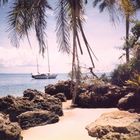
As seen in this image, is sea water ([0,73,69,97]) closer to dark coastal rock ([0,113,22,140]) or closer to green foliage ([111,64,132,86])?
green foliage ([111,64,132,86])

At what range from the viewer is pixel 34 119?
12094 mm

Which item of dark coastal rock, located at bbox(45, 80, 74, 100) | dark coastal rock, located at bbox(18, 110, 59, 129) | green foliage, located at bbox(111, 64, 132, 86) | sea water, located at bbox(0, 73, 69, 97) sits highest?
green foliage, located at bbox(111, 64, 132, 86)

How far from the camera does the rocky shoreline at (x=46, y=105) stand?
1038 cm

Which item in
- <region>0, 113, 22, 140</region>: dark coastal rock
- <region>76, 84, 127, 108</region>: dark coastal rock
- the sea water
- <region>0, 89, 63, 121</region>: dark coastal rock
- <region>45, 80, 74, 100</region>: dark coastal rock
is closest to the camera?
<region>0, 113, 22, 140</region>: dark coastal rock

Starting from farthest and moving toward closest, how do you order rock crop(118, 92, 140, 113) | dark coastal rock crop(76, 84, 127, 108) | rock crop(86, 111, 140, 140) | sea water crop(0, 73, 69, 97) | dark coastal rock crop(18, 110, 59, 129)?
1. sea water crop(0, 73, 69, 97)
2. dark coastal rock crop(76, 84, 127, 108)
3. rock crop(118, 92, 140, 113)
4. dark coastal rock crop(18, 110, 59, 129)
5. rock crop(86, 111, 140, 140)

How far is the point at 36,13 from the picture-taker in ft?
45.0

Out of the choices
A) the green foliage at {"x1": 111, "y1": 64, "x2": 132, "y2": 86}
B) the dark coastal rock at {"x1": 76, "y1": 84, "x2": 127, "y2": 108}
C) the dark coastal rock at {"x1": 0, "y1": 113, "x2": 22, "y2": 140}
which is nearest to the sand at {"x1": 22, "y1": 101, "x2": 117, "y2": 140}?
the dark coastal rock at {"x1": 0, "y1": 113, "x2": 22, "y2": 140}

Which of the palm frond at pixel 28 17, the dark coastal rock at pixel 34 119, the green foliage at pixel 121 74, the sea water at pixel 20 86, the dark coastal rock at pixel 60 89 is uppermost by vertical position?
the palm frond at pixel 28 17

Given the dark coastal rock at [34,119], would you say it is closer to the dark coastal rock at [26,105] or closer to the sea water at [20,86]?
the dark coastal rock at [26,105]

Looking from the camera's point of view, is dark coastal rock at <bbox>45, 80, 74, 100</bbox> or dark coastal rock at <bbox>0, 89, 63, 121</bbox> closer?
dark coastal rock at <bbox>0, 89, 63, 121</bbox>

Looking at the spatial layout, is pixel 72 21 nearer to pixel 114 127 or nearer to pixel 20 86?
pixel 114 127

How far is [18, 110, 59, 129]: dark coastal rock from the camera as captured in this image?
11.9 meters

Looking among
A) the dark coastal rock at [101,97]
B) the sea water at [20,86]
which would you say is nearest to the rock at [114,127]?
the dark coastal rock at [101,97]

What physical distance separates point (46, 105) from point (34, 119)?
83.2 inches
